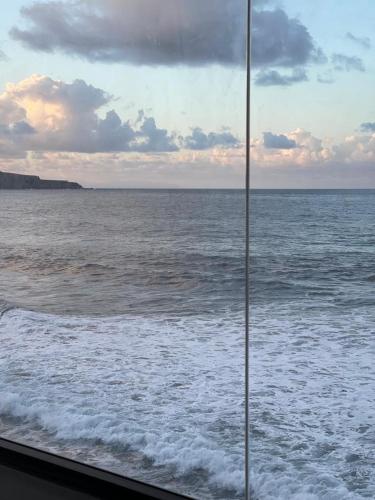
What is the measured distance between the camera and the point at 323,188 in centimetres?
235

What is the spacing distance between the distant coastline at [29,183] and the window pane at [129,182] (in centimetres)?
1

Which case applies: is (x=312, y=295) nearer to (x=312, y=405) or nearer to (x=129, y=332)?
(x=129, y=332)

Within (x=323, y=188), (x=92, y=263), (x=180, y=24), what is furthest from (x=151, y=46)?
(x=92, y=263)

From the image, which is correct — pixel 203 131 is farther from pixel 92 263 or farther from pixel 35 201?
pixel 92 263

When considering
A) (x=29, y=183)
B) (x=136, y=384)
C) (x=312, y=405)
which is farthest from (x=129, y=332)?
(x=312, y=405)

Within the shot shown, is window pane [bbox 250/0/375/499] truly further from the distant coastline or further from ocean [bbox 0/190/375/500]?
the distant coastline

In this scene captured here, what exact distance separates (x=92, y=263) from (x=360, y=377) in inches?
120

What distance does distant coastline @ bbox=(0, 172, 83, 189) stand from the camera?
A: 2633 mm

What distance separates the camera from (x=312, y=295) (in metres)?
4.00

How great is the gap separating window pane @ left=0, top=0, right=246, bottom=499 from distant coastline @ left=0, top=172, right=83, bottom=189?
0.01 meters

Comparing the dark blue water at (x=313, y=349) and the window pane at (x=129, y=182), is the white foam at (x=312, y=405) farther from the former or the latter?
the window pane at (x=129, y=182)

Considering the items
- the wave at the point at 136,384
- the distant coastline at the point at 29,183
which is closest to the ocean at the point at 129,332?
the wave at the point at 136,384

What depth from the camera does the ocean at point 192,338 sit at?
1.68m

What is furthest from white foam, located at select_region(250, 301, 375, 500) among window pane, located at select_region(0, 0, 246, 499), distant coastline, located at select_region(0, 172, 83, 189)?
distant coastline, located at select_region(0, 172, 83, 189)
